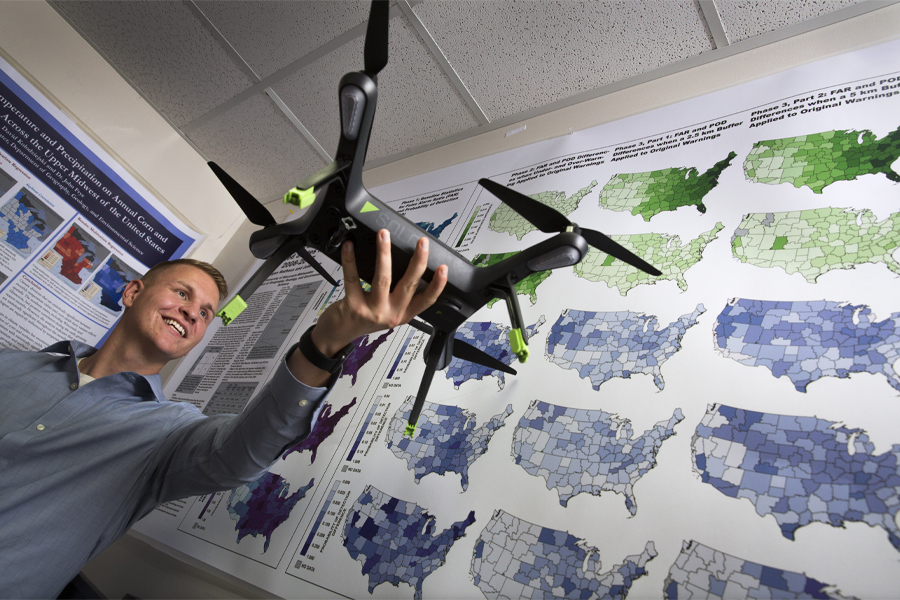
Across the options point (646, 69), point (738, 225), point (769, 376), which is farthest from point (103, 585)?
point (646, 69)

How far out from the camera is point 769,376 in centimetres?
68

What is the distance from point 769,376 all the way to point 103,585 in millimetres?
1597

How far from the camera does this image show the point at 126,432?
104cm

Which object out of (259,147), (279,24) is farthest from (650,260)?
(259,147)

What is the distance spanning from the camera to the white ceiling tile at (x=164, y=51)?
1.57 metres

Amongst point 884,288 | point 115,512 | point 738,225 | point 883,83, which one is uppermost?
point 883,83

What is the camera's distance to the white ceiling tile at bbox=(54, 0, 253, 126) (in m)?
1.57

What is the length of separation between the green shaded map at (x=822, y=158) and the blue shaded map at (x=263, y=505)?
1088 mm

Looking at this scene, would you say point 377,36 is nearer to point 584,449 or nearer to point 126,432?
point 584,449

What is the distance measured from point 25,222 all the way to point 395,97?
1276 mm

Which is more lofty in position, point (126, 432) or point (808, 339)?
point (808, 339)

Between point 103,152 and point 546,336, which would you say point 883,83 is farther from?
point 103,152

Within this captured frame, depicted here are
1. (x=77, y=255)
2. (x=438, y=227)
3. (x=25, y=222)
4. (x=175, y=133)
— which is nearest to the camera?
(x=438, y=227)

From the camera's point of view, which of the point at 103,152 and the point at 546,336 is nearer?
the point at 546,336
